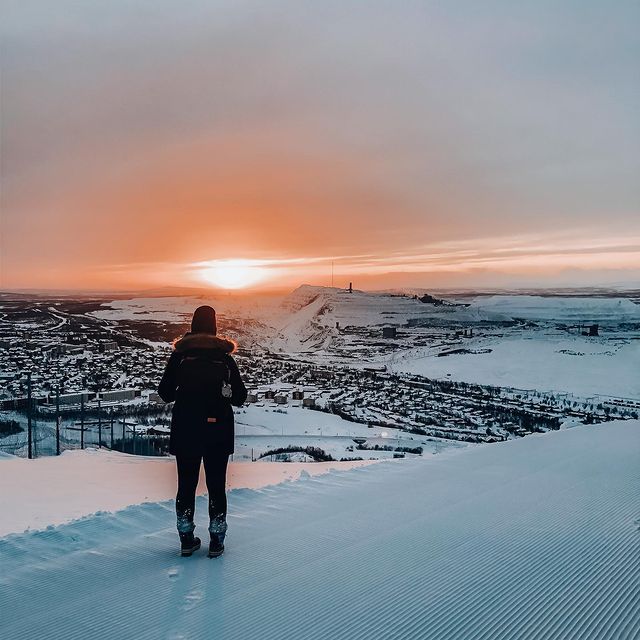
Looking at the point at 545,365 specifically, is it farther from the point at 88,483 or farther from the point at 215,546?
the point at 215,546

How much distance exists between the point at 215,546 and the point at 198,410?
737 millimetres

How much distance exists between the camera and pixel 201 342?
3.07m

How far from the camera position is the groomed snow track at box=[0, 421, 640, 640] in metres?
2.29

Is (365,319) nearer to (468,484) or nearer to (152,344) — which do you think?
(152,344)

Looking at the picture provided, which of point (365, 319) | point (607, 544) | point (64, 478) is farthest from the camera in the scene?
point (365, 319)

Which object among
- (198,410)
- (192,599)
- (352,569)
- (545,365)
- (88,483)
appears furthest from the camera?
(545,365)

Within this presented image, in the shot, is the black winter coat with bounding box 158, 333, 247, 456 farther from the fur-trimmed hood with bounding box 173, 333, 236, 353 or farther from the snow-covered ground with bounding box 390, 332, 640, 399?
the snow-covered ground with bounding box 390, 332, 640, 399

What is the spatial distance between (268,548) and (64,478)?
178 inches

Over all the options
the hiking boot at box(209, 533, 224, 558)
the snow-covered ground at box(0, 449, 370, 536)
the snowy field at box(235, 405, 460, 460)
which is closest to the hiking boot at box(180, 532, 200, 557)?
the hiking boot at box(209, 533, 224, 558)

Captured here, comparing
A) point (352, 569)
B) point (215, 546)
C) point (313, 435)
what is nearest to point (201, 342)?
point (215, 546)

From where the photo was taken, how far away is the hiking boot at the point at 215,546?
3030 millimetres

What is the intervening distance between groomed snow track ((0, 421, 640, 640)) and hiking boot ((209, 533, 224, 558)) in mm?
56

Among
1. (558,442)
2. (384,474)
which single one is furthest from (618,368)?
(384,474)

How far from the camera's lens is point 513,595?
2547 mm
